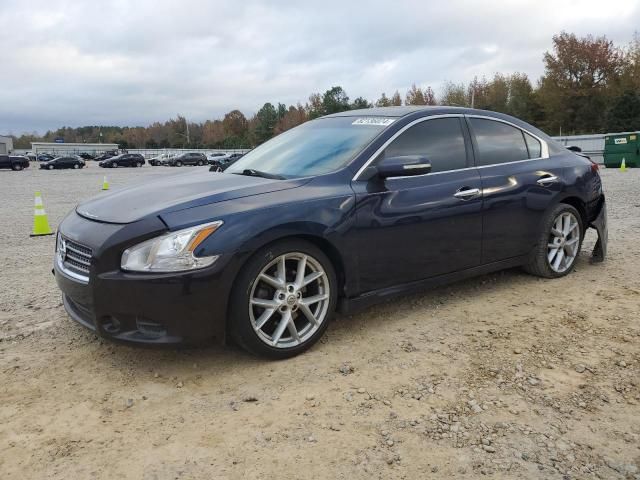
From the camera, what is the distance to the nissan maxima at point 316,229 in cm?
301

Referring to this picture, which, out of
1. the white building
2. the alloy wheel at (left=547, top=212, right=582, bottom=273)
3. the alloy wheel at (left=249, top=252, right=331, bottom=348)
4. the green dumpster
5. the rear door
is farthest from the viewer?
the white building

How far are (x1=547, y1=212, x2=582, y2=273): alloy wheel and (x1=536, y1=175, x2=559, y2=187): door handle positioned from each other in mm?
364

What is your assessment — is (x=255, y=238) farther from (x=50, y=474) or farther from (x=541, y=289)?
(x=541, y=289)

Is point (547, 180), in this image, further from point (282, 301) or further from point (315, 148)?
point (282, 301)

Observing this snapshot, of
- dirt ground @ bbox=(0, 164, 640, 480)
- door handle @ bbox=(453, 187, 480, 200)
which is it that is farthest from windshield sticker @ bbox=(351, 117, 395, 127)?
dirt ground @ bbox=(0, 164, 640, 480)

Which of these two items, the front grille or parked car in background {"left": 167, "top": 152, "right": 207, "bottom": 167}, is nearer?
the front grille

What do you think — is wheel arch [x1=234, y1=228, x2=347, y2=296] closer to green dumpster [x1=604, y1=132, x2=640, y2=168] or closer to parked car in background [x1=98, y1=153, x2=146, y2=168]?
green dumpster [x1=604, y1=132, x2=640, y2=168]

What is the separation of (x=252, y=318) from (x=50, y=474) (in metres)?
1.29

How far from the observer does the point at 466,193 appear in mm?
4145

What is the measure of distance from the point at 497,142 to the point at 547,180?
24.2 inches

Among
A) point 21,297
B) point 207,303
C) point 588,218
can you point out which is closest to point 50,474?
point 207,303

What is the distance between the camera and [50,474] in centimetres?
229

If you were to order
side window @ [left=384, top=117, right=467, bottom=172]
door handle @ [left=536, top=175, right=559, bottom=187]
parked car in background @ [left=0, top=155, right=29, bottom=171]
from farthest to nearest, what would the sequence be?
parked car in background @ [left=0, top=155, right=29, bottom=171] → door handle @ [left=536, top=175, right=559, bottom=187] → side window @ [left=384, top=117, right=467, bottom=172]

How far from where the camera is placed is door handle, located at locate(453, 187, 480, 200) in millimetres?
4102
